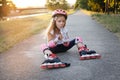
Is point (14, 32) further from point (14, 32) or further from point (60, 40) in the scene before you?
point (60, 40)

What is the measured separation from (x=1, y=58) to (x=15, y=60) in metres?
0.48

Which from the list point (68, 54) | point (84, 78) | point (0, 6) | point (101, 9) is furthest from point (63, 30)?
point (101, 9)

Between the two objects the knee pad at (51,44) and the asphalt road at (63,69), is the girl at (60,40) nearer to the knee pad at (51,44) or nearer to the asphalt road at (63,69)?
the knee pad at (51,44)

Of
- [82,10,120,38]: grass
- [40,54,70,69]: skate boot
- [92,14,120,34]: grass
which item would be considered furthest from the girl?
[92,14,120,34]: grass

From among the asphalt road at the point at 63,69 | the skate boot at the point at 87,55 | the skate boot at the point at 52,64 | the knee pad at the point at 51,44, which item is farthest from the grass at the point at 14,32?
the skate boot at the point at 52,64

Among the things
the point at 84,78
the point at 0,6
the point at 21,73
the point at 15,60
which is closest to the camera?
the point at 84,78

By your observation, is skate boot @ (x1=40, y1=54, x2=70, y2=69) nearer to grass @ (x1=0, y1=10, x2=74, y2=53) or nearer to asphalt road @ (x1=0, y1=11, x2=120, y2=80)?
asphalt road @ (x1=0, y1=11, x2=120, y2=80)

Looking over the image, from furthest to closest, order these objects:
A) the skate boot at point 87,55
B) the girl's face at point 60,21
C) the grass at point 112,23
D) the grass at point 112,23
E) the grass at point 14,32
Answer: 1. the grass at point 112,23
2. the grass at point 112,23
3. the grass at point 14,32
4. the girl's face at point 60,21
5. the skate boot at point 87,55

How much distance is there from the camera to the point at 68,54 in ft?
26.2

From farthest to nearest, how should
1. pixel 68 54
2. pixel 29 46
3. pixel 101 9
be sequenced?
pixel 101 9
pixel 29 46
pixel 68 54

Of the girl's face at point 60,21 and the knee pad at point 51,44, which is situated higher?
the girl's face at point 60,21

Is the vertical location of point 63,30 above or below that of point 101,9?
above

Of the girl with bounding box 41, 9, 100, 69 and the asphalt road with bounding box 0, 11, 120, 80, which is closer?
the asphalt road with bounding box 0, 11, 120, 80

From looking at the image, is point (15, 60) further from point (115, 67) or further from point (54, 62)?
point (115, 67)
